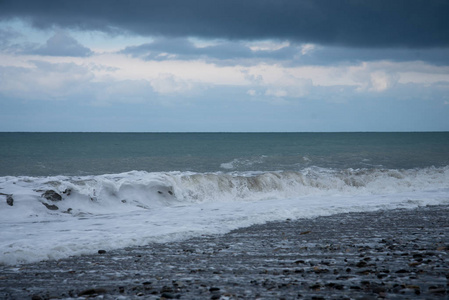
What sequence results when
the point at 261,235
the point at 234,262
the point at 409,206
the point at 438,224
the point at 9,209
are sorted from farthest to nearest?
the point at 409,206 → the point at 9,209 → the point at 438,224 → the point at 261,235 → the point at 234,262

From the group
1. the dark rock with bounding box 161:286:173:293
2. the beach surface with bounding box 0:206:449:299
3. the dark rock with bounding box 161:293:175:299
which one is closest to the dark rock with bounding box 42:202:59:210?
the beach surface with bounding box 0:206:449:299

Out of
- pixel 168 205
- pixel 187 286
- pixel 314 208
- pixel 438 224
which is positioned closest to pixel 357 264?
pixel 187 286

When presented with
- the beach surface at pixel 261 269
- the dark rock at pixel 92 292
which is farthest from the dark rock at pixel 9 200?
the dark rock at pixel 92 292

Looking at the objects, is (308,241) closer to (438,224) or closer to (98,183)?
(438,224)

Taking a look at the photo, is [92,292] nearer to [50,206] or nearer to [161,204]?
[50,206]

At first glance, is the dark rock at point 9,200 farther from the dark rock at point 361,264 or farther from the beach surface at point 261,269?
the dark rock at point 361,264

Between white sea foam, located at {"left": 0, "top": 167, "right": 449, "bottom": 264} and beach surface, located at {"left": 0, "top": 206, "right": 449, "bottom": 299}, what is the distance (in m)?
0.96

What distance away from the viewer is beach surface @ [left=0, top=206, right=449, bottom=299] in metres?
4.30

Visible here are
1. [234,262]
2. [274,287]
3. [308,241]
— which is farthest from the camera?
[308,241]

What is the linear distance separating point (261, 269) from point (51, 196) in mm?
9344

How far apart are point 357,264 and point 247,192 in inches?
453

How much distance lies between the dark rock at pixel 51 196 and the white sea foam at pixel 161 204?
0.50ft

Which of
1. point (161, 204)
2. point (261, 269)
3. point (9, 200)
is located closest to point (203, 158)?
point (161, 204)

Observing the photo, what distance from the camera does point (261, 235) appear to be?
7992 millimetres
